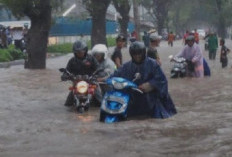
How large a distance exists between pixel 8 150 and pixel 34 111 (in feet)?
12.6

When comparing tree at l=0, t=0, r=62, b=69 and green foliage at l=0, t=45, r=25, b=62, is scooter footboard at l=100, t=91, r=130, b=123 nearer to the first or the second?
tree at l=0, t=0, r=62, b=69

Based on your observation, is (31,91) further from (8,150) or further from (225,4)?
(225,4)

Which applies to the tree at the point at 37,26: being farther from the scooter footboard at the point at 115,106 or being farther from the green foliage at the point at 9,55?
the scooter footboard at the point at 115,106

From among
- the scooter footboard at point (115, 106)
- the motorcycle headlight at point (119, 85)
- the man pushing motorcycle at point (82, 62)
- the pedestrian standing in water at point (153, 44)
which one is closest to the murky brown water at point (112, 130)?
the scooter footboard at point (115, 106)

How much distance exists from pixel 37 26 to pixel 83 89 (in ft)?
41.9

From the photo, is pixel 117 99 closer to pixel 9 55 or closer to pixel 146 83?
pixel 146 83

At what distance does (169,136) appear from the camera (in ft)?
27.1

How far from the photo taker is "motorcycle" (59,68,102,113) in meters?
10.6

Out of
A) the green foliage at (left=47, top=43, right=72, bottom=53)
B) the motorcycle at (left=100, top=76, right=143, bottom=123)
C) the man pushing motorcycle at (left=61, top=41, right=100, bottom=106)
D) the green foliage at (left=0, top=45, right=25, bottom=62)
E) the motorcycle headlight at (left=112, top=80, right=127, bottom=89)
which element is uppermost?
the man pushing motorcycle at (left=61, top=41, right=100, bottom=106)

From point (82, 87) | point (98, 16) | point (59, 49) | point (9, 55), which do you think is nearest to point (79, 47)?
point (82, 87)

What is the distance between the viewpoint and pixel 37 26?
903 inches

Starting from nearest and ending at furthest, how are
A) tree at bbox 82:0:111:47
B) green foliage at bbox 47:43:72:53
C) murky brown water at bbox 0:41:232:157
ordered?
1. murky brown water at bbox 0:41:232:157
2. tree at bbox 82:0:111:47
3. green foliage at bbox 47:43:72:53

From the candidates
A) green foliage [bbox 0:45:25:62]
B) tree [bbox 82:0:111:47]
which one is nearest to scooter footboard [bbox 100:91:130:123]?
green foliage [bbox 0:45:25:62]

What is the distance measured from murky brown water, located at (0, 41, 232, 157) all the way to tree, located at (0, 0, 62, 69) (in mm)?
8508
